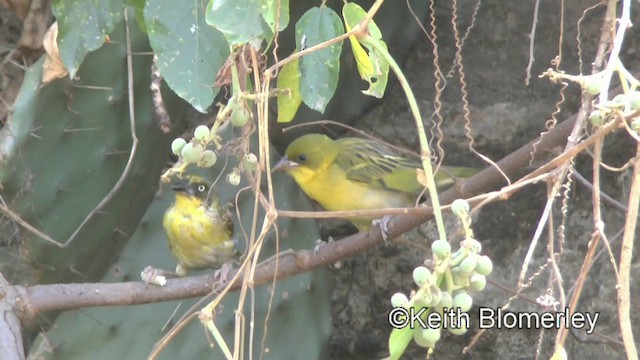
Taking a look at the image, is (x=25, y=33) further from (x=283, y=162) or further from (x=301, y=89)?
(x=301, y=89)

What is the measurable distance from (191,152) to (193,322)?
1.40m

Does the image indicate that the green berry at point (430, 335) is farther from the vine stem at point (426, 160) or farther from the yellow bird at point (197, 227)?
the yellow bird at point (197, 227)

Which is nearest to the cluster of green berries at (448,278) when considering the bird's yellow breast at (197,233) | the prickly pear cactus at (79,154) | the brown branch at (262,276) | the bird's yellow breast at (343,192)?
the brown branch at (262,276)

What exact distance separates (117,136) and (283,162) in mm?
621

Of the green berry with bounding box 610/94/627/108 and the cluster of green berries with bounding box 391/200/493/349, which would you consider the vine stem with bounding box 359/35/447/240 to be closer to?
the cluster of green berries with bounding box 391/200/493/349

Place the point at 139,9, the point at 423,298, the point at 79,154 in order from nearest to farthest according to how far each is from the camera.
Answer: the point at 423,298 < the point at 139,9 < the point at 79,154

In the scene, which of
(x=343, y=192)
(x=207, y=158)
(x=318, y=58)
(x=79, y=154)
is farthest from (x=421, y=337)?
(x=343, y=192)

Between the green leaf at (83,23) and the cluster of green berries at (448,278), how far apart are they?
1.20m

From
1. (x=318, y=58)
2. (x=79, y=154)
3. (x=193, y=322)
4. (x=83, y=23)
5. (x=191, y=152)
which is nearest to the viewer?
(x=191, y=152)

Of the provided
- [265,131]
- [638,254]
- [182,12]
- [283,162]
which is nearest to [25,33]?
[283,162]

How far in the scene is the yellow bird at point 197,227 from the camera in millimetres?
2963

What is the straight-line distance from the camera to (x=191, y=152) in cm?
157

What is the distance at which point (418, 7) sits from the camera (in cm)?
334

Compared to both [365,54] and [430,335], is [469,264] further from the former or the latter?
[365,54]
